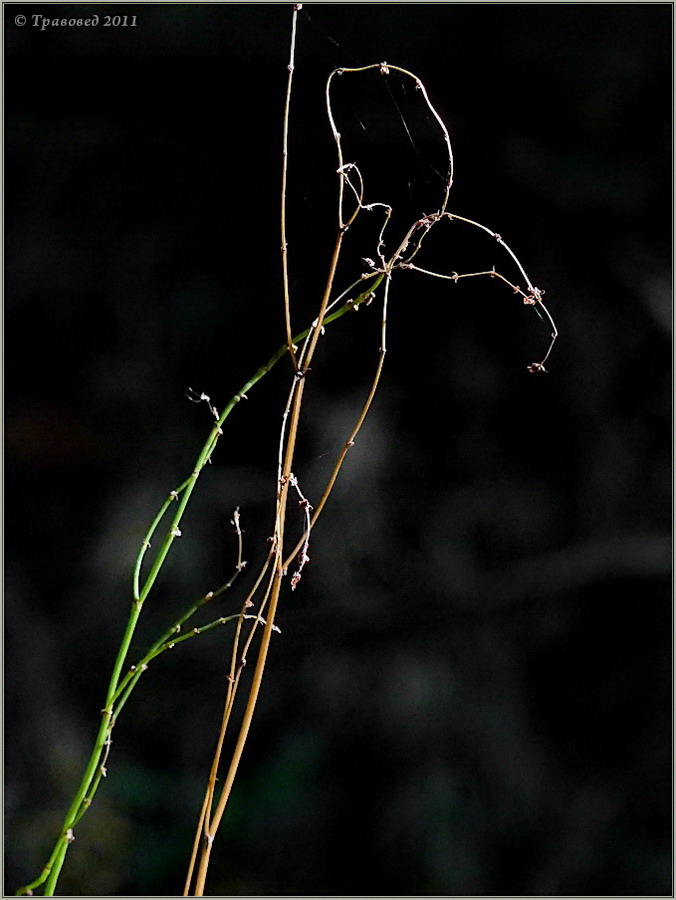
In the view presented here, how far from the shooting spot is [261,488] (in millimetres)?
1305

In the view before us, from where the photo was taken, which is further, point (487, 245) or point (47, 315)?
point (47, 315)

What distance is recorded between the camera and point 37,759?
1387mm

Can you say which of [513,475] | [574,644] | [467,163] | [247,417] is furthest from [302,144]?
[574,644]

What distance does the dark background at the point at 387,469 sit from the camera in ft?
4.18

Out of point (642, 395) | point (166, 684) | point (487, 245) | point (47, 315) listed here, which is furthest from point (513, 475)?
point (47, 315)

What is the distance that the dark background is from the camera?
50.1 inches

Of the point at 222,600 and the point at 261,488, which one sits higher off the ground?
the point at 261,488

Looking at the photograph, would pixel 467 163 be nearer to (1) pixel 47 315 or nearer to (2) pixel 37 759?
(1) pixel 47 315

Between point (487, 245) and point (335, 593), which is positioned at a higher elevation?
point (487, 245)

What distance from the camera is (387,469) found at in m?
1.33

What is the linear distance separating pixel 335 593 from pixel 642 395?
0.49 meters

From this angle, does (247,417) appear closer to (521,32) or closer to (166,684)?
(166,684)

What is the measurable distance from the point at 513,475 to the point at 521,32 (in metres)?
0.56

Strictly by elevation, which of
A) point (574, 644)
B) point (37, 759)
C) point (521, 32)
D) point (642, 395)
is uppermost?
point (521, 32)
